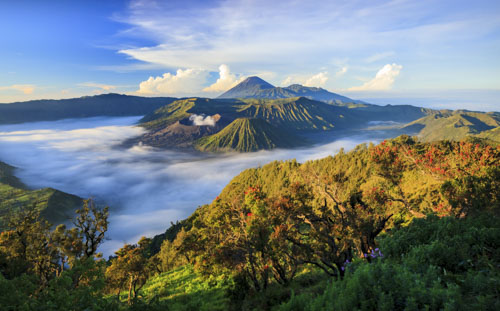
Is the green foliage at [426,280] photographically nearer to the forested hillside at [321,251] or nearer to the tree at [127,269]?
the forested hillside at [321,251]

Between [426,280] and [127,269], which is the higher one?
[426,280]

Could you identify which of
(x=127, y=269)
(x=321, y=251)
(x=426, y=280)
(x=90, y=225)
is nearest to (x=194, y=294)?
(x=127, y=269)

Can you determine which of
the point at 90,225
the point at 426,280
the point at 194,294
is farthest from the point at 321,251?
the point at 90,225

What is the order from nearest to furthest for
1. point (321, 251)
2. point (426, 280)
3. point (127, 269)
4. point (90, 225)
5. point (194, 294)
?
point (426, 280) → point (321, 251) → point (127, 269) → point (194, 294) → point (90, 225)

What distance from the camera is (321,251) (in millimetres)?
20109

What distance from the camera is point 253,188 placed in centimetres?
2044

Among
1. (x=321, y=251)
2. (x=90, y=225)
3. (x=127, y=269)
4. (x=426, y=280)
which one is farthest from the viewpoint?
(x=90, y=225)

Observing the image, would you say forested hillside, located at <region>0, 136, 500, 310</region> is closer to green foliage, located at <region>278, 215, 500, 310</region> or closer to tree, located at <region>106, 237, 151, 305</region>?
green foliage, located at <region>278, 215, 500, 310</region>

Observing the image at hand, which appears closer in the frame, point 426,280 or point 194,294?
point 426,280

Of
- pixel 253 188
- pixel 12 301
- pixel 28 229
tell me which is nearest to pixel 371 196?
pixel 253 188

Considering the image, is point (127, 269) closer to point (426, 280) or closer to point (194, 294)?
point (194, 294)

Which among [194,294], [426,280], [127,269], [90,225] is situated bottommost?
[194,294]

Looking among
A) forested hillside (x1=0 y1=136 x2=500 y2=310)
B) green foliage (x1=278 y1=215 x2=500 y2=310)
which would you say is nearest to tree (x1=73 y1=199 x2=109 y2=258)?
forested hillside (x1=0 y1=136 x2=500 y2=310)

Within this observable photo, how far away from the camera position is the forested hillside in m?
8.97
